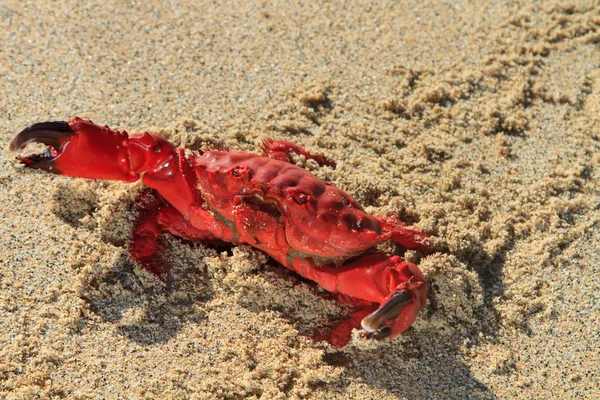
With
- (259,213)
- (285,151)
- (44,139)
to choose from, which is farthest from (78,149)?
(285,151)

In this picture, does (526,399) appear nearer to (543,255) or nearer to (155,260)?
(543,255)

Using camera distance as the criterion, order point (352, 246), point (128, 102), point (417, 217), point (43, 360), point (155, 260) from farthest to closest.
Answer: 1. point (128, 102)
2. point (417, 217)
3. point (155, 260)
4. point (352, 246)
5. point (43, 360)

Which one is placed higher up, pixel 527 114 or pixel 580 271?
pixel 527 114

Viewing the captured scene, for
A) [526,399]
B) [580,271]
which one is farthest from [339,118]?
[526,399]

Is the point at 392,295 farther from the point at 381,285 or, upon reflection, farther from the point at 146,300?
the point at 146,300

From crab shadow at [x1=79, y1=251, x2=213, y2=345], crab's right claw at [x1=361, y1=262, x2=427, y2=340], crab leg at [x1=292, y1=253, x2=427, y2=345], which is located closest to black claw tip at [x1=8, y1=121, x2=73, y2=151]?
crab shadow at [x1=79, y1=251, x2=213, y2=345]

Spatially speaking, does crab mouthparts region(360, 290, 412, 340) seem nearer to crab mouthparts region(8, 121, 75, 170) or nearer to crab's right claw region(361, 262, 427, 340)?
crab's right claw region(361, 262, 427, 340)

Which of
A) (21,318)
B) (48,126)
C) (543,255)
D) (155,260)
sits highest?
(543,255)

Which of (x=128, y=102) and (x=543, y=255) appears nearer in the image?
(x=543, y=255)

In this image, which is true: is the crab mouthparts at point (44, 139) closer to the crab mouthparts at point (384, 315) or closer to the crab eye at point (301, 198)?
the crab eye at point (301, 198)
